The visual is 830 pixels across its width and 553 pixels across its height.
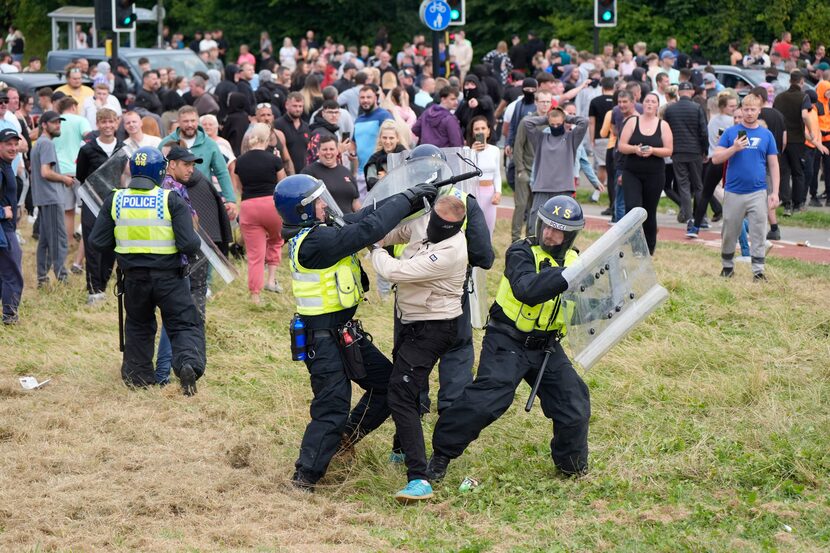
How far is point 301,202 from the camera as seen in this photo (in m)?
6.61

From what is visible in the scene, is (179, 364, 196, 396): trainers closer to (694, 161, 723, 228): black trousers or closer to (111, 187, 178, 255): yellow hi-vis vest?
(111, 187, 178, 255): yellow hi-vis vest

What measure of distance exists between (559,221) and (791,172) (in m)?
10.9

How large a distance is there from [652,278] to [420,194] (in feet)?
4.77

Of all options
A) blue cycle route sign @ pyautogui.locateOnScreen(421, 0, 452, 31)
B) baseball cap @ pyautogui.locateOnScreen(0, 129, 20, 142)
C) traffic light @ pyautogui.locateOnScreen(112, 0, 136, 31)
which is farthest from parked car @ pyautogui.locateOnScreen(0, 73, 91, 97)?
baseball cap @ pyautogui.locateOnScreen(0, 129, 20, 142)

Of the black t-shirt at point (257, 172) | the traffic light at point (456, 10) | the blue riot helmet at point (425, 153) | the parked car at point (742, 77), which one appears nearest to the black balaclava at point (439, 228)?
the blue riot helmet at point (425, 153)

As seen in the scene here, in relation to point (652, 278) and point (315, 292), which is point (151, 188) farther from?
point (652, 278)

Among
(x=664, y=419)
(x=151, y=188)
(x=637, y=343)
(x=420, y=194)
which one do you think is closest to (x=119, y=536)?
(x=420, y=194)

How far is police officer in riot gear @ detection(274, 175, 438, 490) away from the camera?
6551 mm

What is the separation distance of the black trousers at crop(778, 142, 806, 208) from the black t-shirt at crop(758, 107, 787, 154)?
3.49 feet

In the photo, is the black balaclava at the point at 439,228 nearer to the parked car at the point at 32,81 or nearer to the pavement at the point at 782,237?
the pavement at the point at 782,237

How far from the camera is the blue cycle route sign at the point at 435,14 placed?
18.4 meters

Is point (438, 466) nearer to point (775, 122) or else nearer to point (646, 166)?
point (646, 166)

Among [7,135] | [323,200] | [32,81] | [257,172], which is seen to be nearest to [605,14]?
[32,81]

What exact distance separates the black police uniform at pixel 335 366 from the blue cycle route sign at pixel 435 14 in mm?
11846
